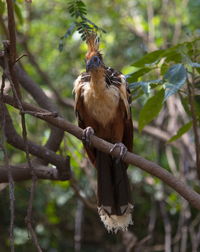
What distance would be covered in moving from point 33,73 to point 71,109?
0.79 metres

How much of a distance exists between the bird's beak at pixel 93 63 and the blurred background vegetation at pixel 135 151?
90cm

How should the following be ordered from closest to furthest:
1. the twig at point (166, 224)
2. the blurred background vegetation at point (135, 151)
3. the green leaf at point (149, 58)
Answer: the green leaf at point (149, 58) → the twig at point (166, 224) → the blurred background vegetation at point (135, 151)

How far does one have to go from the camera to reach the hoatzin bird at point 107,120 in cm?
290

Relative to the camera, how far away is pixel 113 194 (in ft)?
9.98

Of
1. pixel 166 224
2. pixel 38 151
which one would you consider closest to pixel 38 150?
pixel 38 151

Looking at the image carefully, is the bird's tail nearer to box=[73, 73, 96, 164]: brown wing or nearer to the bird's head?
box=[73, 73, 96, 164]: brown wing

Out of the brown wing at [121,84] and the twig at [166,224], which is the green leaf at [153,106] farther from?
the twig at [166,224]

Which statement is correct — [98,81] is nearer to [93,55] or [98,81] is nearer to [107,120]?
[93,55]

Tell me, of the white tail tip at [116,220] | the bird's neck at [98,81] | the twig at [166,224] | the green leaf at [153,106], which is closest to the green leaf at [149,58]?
the green leaf at [153,106]

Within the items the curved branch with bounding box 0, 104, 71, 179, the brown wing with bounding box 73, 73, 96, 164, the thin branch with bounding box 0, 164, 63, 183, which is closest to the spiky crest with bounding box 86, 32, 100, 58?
the brown wing with bounding box 73, 73, 96, 164

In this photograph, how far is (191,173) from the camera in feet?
15.0

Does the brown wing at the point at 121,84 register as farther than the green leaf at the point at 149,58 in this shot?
Yes

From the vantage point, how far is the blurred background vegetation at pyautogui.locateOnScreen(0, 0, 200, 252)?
4273 millimetres

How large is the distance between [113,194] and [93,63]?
2.84 feet
